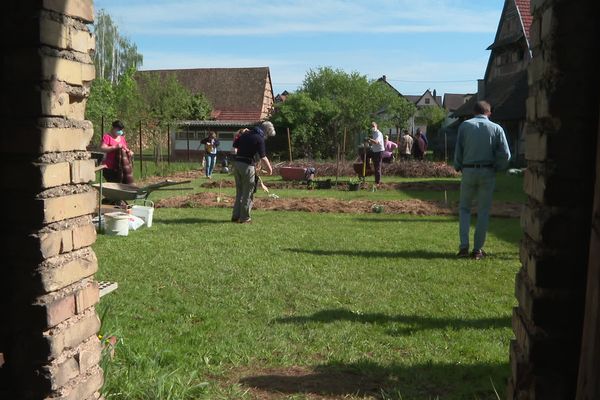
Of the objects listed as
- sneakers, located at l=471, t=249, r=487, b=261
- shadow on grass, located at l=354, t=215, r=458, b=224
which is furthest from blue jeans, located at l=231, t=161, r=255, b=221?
sneakers, located at l=471, t=249, r=487, b=261

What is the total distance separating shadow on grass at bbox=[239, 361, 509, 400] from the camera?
3.80 metres

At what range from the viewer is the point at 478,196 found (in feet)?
26.2

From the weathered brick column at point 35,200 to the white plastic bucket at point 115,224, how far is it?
6548mm

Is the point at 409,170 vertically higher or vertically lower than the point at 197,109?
lower

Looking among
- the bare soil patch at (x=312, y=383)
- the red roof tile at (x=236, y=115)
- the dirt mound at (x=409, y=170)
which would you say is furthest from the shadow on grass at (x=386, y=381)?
the red roof tile at (x=236, y=115)

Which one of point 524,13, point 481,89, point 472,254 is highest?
point 524,13

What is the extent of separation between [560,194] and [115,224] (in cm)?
783

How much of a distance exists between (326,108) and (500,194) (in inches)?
932

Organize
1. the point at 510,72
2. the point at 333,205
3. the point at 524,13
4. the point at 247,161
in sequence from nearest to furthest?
the point at 247,161 → the point at 333,205 → the point at 524,13 → the point at 510,72

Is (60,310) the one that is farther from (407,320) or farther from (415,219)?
(415,219)

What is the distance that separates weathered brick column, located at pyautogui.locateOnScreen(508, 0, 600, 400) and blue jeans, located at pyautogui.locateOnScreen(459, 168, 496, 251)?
17.7 feet

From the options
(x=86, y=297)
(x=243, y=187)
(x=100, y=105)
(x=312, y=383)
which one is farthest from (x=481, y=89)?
(x=86, y=297)

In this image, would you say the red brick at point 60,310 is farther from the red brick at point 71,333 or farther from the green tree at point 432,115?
the green tree at point 432,115

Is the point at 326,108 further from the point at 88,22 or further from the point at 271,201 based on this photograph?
the point at 88,22
